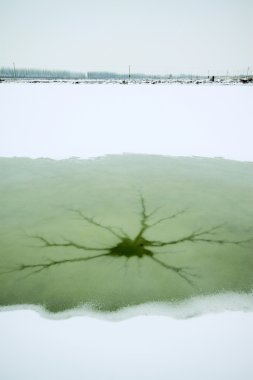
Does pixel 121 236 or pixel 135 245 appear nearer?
pixel 135 245

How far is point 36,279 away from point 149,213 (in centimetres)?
104

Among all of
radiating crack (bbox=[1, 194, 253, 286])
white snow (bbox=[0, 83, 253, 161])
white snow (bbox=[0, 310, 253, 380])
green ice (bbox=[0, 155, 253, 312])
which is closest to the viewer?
white snow (bbox=[0, 310, 253, 380])

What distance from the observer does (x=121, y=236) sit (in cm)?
203

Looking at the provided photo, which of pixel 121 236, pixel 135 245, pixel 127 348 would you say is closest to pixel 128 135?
pixel 121 236

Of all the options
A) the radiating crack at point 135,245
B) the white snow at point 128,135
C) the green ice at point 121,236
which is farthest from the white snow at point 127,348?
the white snow at point 128,135

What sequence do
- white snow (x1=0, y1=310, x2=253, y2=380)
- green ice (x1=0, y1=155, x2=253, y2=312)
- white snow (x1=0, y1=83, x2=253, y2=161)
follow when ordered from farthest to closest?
white snow (x1=0, y1=83, x2=253, y2=161) < green ice (x1=0, y1=155, x2=253, y2=312) < white snow (x1=0, y1=310, x2=253, y2=380)

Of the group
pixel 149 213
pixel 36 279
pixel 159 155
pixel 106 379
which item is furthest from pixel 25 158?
pixel 106 379

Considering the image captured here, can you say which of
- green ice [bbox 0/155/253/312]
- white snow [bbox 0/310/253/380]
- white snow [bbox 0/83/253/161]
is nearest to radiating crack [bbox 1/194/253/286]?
green ice [bbox 0/155/253/312]

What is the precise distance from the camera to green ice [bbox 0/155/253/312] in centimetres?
153

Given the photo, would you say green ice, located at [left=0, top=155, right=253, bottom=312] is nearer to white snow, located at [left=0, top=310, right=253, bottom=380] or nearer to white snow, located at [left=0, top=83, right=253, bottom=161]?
white snow, located at [left=0, top=310, right=253, bottom=380]

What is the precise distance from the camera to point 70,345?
1.20 m

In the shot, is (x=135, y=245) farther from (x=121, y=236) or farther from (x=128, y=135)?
(x=128, y=135)

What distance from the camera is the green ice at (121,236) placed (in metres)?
1.53

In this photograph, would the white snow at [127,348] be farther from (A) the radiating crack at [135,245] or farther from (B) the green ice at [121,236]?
(A) the radiating crack at [135,245]
